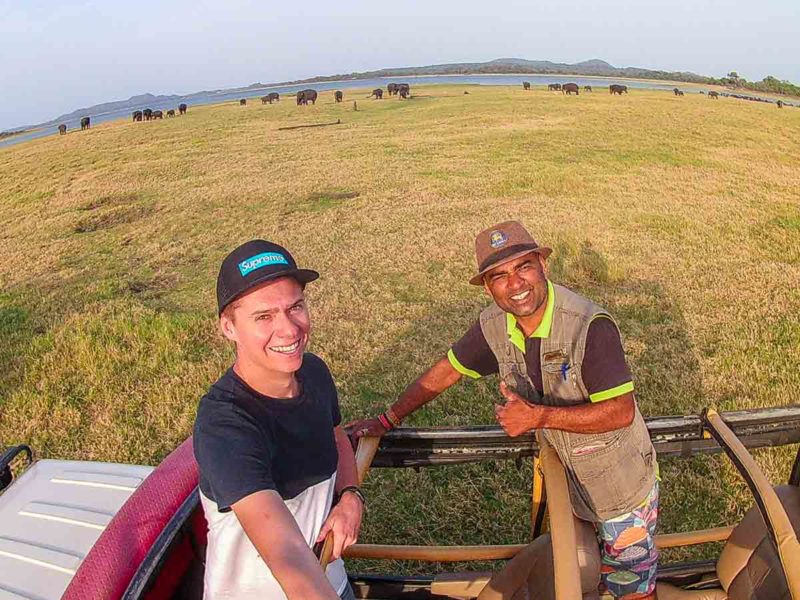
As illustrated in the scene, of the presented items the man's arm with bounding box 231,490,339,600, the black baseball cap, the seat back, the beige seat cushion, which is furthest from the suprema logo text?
the beige seat cushion

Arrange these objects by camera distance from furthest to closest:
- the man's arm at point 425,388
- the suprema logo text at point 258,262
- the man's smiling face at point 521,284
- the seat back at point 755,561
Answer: the man's arm at point 425,388
the man's smiling face at point 521,284
the seat back at point 755,561
the suprema logo text at point 258,262

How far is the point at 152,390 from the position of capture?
511cm

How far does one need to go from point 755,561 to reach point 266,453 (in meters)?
1.73

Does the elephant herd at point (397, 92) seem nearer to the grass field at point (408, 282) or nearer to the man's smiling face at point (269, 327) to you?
the grass field at point (408, 282)

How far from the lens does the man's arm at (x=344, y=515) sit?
1.79 m

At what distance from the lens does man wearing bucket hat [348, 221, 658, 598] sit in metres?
2.15

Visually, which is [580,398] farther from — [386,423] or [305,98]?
[305,98]

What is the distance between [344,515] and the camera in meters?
1.85

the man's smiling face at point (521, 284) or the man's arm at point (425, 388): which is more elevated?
the man's smiling face at point (521, 284)

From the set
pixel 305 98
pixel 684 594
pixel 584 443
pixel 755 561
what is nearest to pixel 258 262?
pixel 584 443

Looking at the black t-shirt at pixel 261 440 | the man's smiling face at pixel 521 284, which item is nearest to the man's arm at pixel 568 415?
the man's smiling face at pixel 521 284

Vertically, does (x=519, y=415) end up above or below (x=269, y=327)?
below

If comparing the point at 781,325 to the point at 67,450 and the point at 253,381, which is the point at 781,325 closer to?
the point at 253,381

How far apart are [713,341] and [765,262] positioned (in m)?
2.54
